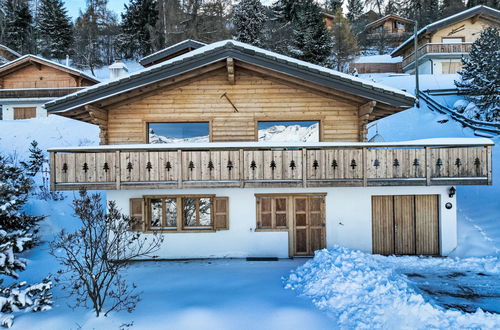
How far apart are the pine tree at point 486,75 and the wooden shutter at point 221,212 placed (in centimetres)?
1956

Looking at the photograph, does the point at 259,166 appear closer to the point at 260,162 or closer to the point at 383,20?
Answer: the point at 260,162

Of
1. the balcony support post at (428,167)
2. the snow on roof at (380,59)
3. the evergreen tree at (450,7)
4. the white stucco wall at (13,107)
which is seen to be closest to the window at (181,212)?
the balcony support post at (428,167)

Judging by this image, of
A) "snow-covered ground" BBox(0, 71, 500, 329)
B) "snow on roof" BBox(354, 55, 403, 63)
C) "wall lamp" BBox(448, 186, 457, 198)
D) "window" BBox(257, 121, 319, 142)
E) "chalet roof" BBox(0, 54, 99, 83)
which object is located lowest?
"snow-covered ground" BBox(0, 71, 500, 329)

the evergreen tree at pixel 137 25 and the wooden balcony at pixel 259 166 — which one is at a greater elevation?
the evergreen tree at pixel 137 25

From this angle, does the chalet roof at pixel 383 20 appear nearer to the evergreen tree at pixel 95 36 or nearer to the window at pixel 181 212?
the evergreen tree at pixel 95 36

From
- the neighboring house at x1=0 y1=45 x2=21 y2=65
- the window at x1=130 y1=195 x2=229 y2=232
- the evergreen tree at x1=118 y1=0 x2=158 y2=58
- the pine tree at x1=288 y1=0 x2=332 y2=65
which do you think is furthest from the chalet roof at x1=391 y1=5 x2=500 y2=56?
the neighboring house at x1=0 y1=45 x2=21 y2=65

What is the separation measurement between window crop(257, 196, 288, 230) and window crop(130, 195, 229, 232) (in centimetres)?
114

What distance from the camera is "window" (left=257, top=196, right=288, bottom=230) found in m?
11.1

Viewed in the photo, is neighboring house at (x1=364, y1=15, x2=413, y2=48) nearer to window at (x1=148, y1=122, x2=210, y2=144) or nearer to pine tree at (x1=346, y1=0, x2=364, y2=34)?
pine tree at (x1=346, y1=0, x2=364, y2=34)

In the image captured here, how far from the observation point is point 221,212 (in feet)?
36.2

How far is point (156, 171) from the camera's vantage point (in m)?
10.0

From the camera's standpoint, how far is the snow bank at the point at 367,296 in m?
6.14

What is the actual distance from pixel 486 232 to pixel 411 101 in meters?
5.58

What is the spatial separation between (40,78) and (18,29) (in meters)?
23.2
